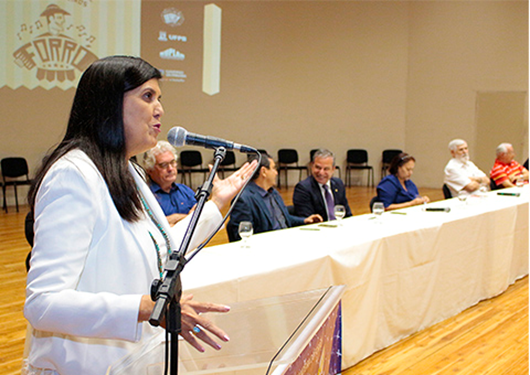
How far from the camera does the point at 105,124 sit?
3.83 ft

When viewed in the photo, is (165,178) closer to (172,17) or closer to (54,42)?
(54,42)

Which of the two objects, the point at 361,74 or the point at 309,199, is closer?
the point at 309,199

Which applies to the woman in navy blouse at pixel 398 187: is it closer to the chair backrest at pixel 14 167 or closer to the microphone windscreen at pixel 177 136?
the microphone windscreen at pixel 177 136

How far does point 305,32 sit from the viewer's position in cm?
1072

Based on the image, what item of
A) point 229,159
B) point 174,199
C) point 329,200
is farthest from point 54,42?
point 329,200

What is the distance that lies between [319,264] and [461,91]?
378 inches

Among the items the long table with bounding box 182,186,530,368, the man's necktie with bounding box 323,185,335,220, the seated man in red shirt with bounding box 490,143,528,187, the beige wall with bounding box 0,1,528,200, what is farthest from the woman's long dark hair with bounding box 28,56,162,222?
the beige wall with bounding box 0,1,528,200

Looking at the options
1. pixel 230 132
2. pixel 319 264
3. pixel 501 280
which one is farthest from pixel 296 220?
pixel 230 132

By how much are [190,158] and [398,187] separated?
15.7 feet

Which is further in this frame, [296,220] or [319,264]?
[296,220]

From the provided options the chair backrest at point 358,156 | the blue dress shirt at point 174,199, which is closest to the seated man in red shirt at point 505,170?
the chair backrest at point 358,156

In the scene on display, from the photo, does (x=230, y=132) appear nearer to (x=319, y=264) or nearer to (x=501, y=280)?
(x=501, y=280)

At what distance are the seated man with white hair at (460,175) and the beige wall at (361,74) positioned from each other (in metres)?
4.68

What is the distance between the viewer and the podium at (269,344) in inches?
34.7
